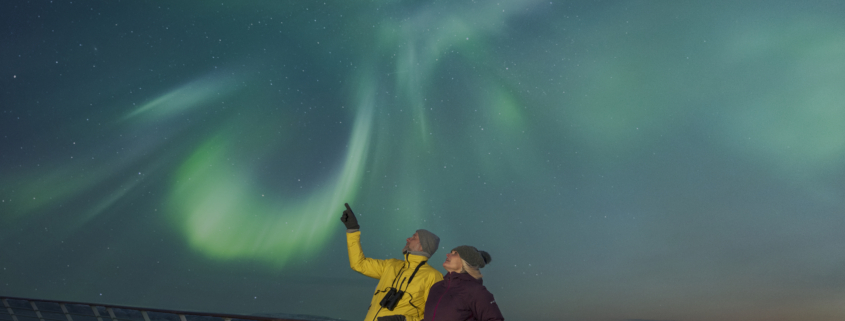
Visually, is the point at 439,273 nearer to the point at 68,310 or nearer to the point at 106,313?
the point at 106,313

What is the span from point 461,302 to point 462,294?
0.04 m

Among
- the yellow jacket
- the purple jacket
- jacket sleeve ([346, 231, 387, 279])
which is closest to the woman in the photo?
the purple jacket

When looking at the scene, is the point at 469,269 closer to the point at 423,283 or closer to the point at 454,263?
the point at 454,263

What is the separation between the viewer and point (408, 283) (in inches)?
124

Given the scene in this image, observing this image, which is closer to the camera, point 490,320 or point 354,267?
point 490,320

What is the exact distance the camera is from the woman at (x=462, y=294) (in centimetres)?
256

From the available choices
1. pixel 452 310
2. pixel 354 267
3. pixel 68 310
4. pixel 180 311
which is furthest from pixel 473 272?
pixel 68 310

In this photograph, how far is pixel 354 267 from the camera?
3.57 metres

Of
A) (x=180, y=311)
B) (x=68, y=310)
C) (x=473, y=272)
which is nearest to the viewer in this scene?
(x=473, y=272)

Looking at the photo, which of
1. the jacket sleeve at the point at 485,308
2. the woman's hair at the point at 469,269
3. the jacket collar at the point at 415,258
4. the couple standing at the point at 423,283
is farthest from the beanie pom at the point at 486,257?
the jacket collar at the point at 415,258

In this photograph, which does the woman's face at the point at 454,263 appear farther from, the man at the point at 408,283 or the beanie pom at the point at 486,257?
the man at the point at 408,283

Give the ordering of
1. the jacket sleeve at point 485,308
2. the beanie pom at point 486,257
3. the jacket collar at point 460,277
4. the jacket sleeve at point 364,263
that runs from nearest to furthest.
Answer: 1. the jacket sleeve at point 485,308
2. the jacket collar at point 460,277
3. the beanie pom at point 486,257
4. the jacket sleeve at point 364,263

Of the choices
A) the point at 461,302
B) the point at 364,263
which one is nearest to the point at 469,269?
the point at 461,302

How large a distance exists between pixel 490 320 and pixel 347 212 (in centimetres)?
152
